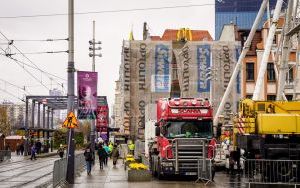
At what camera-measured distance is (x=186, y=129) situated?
93.6 feet

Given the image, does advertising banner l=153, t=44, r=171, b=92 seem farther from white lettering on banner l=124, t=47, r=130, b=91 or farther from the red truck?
the red truck

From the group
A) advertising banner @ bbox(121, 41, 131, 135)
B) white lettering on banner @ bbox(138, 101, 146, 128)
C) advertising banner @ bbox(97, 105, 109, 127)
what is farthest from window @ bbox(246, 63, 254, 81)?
advertising banner @ bbox(97, 105, 109, 127)

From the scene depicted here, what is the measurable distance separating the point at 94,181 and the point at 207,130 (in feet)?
19.0

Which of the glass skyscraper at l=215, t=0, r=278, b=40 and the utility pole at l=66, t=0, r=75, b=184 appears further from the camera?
the glass skyscraper at l=215, t=0, r=278, b=40

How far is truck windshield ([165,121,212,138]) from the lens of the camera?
28.5 meters

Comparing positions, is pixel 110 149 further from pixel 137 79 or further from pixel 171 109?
pixel 171 109

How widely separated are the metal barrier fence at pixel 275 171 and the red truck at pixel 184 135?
4.40 metres

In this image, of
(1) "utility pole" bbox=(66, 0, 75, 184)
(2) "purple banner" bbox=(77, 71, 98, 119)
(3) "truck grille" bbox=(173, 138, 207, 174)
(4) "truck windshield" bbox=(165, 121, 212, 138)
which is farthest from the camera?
(2) "purple banner" bbox=(77, 71, 98, 119)

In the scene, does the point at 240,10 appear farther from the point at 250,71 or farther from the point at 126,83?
the point at 126,83

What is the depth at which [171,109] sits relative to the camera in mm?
28688

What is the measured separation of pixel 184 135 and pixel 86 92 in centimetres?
586

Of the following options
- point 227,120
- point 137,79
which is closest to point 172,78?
point 137,79

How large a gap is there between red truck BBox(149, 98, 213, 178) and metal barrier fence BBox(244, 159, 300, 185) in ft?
14.4

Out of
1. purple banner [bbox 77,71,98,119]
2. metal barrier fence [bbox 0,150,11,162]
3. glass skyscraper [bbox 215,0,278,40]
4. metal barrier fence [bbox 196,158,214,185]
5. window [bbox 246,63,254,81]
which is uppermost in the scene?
glass skyscraper [bbox 215,0,278,40]
